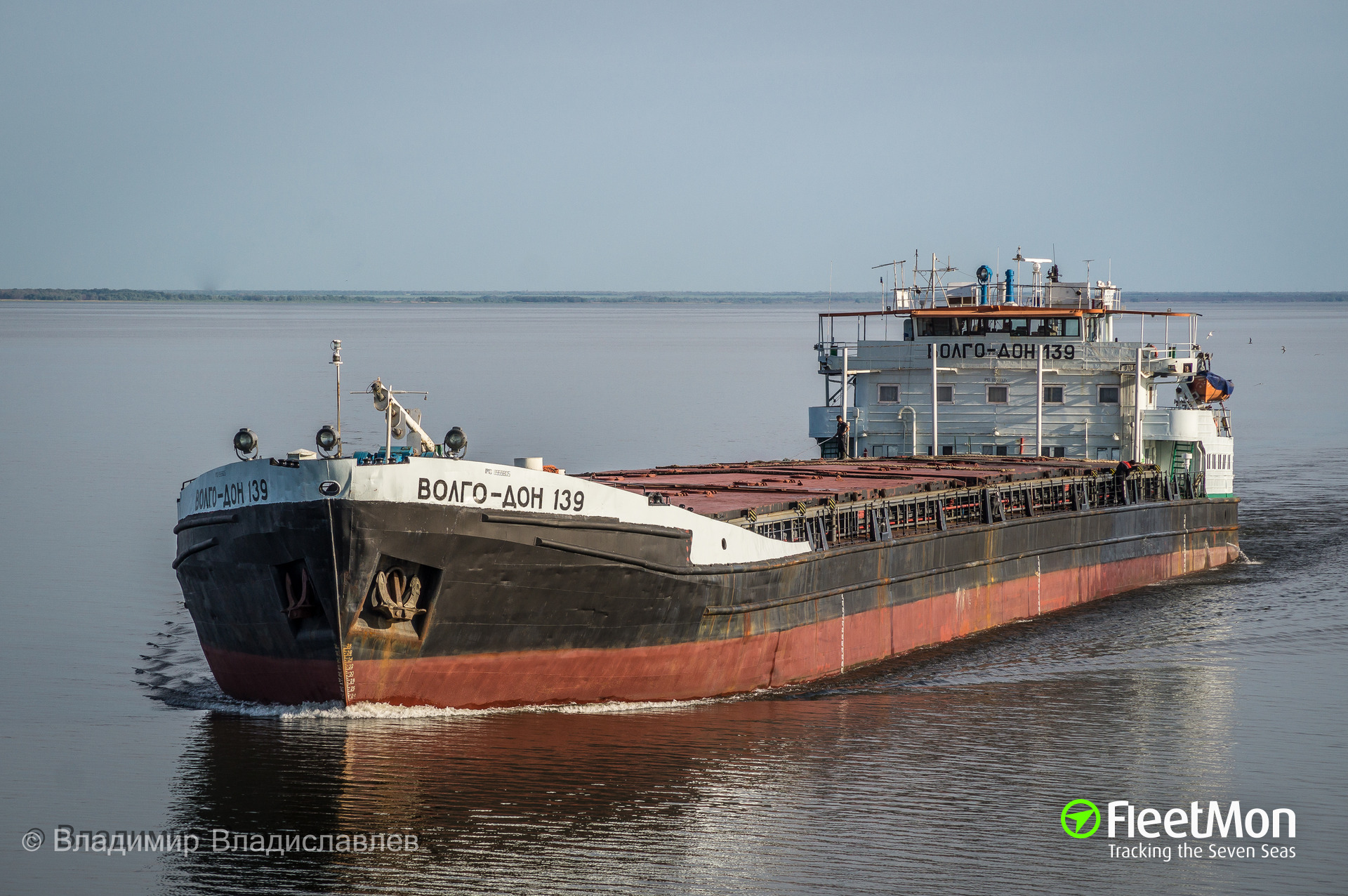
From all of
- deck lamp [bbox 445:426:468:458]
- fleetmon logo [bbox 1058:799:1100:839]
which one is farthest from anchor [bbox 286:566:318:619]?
fleetmon logo [bbox 1058:799:1100:839]

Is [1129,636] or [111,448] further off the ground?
[111,448]

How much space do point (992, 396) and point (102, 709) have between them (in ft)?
69.8

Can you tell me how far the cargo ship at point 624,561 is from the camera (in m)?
16.3

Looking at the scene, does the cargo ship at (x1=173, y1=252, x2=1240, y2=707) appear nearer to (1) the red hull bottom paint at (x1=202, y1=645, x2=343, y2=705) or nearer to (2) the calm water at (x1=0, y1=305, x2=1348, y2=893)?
(1) the red hull bottom paint at (x1=202, y1=645, x2=343, y2=705)

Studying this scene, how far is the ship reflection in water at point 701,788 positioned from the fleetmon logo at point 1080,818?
175 millimetres

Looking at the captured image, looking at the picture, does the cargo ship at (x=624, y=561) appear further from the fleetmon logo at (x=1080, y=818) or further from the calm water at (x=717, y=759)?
the fleetmon logo at (x=1080, y=818)

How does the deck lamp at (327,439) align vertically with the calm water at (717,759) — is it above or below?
above

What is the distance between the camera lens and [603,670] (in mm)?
17875

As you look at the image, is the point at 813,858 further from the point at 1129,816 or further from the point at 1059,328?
the point at 1059,328

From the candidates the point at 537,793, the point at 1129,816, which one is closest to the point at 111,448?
the point at 537,793

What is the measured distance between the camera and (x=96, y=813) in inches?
583

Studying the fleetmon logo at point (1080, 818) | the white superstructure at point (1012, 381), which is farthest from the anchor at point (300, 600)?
the white superstructure at point (1012, 381)

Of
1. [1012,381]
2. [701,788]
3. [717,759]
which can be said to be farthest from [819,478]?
[701,788]

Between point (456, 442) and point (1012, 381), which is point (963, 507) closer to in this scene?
point (1012, 381)
